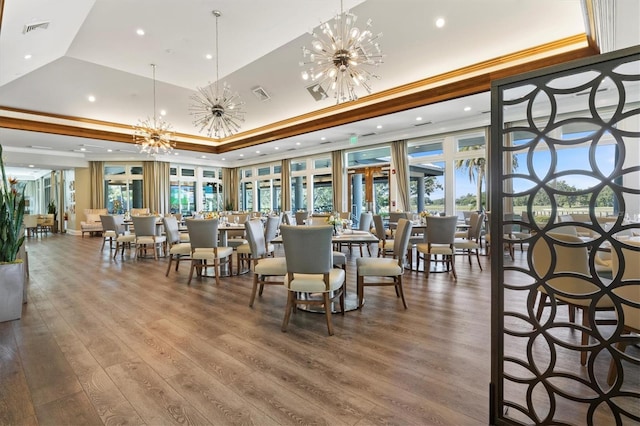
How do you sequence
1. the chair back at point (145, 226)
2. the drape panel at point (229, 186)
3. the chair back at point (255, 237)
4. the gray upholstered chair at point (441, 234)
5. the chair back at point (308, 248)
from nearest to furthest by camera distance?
1. the chair back at point (308, 248)
2. the chair back at point (255, 237)
3. the gray upholstered chair at point (441, 234)
4. the chair back at point (145, 226)
5. the drape panel at point (229, 186)

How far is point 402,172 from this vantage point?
979 centimetres

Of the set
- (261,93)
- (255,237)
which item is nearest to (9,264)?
(255,237)

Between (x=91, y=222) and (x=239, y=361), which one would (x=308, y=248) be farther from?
(x=91, y=222)

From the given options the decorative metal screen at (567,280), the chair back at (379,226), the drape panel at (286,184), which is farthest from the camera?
the drape panel at (286,184)

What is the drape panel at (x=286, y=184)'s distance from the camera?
530 inches

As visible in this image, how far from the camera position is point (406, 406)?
6.18 feet

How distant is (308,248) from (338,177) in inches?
343

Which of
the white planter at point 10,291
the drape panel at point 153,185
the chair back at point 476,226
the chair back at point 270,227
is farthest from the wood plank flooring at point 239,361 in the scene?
the drape panel at point 153,185

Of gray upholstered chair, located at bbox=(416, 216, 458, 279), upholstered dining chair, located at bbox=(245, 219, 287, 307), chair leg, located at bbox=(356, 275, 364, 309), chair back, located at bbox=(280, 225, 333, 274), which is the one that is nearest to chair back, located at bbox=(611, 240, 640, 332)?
chair back, located at bbox=(280, 225, 333, 274)

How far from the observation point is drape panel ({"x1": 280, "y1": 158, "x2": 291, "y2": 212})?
→ 13469 mm

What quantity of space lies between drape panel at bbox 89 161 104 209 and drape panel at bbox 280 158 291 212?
774 cm

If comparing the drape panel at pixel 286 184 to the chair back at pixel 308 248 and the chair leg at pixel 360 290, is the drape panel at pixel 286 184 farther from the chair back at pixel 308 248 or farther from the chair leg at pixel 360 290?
the chair back at pixel 308 248

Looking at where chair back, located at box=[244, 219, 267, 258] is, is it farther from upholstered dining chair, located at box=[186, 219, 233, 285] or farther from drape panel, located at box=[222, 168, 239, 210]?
drape panel, located at box=[222, 168, 239, 210]

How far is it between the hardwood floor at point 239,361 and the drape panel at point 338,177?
7351 millimetres
